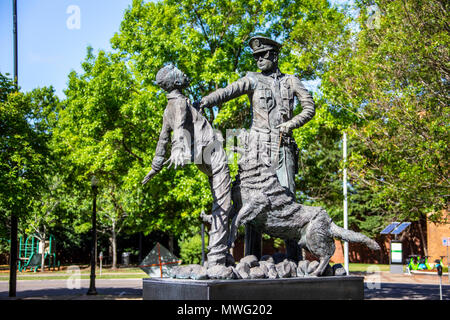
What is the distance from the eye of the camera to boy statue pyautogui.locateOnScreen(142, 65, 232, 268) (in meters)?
6.25

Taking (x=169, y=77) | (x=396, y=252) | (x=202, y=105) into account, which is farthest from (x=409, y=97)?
(x=396, y=252)

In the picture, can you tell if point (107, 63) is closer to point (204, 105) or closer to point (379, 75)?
point (379, 75)

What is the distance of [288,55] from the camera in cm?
1736

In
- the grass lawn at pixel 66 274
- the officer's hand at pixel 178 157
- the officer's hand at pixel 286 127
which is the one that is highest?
the officer's hand at pixel 286 127

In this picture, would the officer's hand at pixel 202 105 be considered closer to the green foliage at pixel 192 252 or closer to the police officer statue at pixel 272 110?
the police officer statue at pixel 272 110

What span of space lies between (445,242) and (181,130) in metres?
17.8

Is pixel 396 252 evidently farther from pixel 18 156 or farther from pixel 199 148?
pixel 199 148

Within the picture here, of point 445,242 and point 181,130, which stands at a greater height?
point 181,130

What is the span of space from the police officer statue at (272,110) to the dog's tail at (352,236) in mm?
633

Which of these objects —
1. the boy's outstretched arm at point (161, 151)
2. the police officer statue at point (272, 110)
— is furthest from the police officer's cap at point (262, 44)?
the boy's outstretched arm at point (161, 151)

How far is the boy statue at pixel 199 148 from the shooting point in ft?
20.5

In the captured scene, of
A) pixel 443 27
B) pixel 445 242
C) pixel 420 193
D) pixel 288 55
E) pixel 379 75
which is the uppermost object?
pixel 288 55
